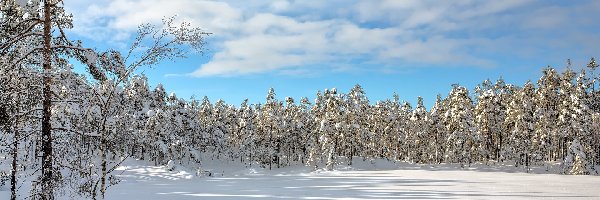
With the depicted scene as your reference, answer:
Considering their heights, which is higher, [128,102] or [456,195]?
[128,102]

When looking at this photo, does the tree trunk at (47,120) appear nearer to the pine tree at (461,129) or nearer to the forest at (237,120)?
the forest at (237,120)

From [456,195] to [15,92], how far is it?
69.7ft

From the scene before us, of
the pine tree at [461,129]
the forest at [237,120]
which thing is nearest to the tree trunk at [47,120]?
the forest at [237,120]

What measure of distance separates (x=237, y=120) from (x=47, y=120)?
7600 centimetres

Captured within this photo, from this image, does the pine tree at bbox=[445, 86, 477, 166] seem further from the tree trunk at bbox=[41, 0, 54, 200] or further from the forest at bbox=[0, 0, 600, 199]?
the tree trunk at bbox=[41, 0, 54, 200]

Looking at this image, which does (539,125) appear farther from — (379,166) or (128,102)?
(128,102)

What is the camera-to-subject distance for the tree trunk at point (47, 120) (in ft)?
31.1

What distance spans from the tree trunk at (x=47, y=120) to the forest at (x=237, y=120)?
0.02m

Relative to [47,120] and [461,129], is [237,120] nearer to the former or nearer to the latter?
[461,129]

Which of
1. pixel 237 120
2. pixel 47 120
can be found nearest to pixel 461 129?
pixel 237 120

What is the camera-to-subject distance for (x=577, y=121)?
58.2 m

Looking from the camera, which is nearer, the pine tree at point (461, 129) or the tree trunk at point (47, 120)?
the tree trunk at point (47, 120)

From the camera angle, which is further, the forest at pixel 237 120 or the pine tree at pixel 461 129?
the pine tree at pixel 461 129

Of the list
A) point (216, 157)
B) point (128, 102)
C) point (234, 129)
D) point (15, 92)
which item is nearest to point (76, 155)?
point (15, 92)
